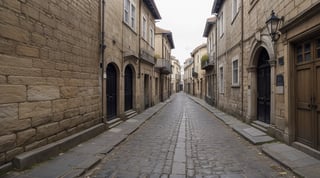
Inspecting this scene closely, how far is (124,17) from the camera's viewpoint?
1198cm

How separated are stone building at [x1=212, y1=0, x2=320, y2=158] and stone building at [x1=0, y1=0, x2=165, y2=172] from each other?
5255mm

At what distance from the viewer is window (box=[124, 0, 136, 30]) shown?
12.5 m

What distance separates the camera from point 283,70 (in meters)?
6.61

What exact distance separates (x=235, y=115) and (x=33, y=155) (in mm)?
9681

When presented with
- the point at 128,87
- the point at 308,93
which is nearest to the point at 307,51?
the point at 308,93

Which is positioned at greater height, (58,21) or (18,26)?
(58,21)

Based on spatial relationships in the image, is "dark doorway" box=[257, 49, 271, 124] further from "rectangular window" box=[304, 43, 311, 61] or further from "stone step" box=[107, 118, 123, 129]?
"stone step" box=[107, 118, 123, 129]

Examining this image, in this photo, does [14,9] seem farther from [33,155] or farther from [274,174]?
[274,174]

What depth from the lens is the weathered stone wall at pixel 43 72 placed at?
170 inches

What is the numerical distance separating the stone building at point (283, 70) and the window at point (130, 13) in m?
5.34

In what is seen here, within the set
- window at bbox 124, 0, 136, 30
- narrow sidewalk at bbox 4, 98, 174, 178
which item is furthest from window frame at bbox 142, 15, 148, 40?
narrow sidewalk at bbox 4, 98, 174, 178

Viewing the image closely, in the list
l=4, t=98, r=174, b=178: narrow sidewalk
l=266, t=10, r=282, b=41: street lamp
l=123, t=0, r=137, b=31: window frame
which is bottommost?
l=4, t=98, r=174, b=178: narrow sidewalk

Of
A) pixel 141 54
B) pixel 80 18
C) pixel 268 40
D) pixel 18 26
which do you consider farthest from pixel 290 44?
pixel 141 54

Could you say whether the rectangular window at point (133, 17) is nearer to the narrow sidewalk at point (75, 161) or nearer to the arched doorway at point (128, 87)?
the arched doorway at point (128, 87)
